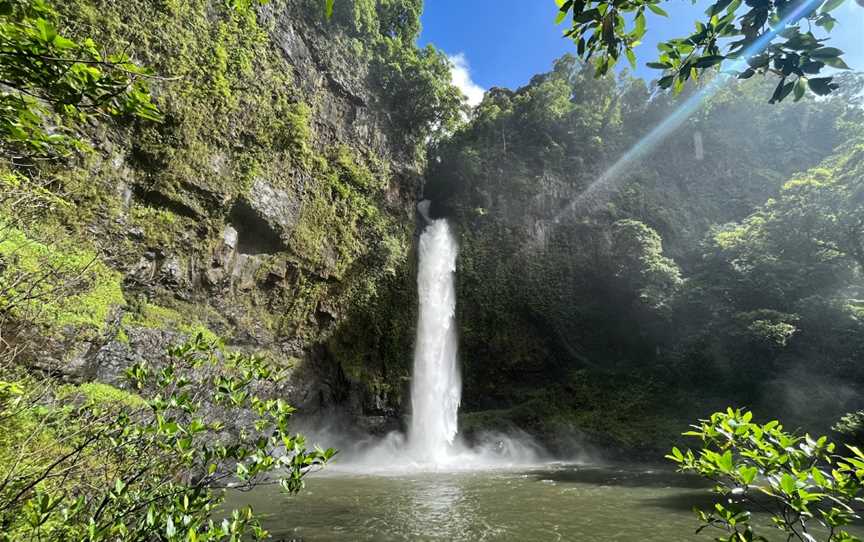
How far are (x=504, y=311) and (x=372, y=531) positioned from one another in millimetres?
15985

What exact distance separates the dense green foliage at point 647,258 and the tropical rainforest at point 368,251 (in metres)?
0.14

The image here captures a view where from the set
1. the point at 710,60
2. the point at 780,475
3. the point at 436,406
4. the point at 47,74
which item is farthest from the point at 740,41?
the point at 436,406

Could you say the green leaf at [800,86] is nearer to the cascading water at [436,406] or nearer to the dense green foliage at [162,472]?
the dense green foliage at [162,472]

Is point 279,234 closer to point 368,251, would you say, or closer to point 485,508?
point 368,251

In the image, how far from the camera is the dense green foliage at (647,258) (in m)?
16.9

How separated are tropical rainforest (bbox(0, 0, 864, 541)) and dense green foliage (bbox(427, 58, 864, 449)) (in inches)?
5.6

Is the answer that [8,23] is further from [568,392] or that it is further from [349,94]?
[568,392]

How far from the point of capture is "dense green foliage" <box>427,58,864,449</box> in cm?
1686

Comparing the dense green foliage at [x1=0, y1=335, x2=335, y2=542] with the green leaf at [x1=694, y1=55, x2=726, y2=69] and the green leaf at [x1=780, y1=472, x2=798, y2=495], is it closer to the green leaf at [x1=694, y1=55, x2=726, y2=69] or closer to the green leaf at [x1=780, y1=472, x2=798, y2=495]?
the green leaf at [x1=780, y1=472, x2=798, y2=495]

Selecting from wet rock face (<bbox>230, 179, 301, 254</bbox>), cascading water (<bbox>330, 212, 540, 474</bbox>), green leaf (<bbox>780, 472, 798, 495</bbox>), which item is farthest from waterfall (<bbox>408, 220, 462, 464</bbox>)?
green leaf (<bbox>780, 472, 798, 495</bbox>)

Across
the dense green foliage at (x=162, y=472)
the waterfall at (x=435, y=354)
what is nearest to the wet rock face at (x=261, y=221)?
the waterfall at (x=435, y=354)

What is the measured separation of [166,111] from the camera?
11.5m

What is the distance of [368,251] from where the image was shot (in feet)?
58.3

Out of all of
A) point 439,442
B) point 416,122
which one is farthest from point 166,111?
point 439,442
